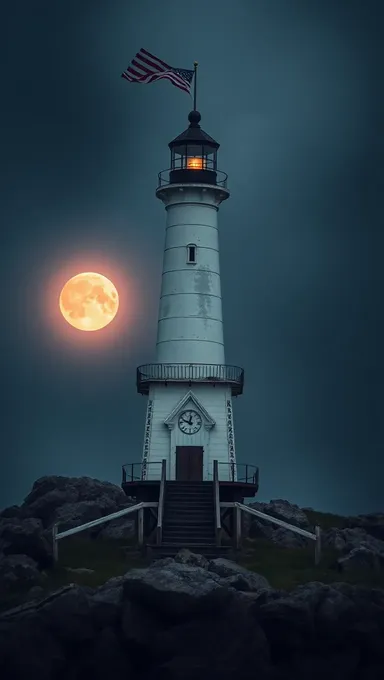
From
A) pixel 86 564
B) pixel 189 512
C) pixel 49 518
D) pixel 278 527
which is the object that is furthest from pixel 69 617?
pixel 49 518

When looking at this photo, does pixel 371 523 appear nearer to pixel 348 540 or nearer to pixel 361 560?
pixel 348 540

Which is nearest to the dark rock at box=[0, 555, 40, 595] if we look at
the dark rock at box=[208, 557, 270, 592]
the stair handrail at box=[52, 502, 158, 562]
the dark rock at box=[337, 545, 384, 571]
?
the stair handrail at box=[52, 502, 158, 562]

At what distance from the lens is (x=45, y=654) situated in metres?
49.7

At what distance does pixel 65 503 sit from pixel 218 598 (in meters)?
20.8

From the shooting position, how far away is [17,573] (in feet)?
182

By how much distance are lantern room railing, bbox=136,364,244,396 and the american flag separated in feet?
29.4

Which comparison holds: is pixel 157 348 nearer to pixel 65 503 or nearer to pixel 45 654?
pixel 65 503

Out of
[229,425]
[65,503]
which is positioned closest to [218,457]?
[229,425]

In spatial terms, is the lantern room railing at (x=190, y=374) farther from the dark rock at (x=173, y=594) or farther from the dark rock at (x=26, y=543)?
the dark rock at (x=173, y=594)

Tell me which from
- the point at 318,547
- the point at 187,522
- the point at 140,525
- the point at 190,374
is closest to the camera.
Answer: the point at 318,547

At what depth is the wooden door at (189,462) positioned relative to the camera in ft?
217

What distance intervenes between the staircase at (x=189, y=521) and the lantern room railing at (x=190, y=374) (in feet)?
12.4

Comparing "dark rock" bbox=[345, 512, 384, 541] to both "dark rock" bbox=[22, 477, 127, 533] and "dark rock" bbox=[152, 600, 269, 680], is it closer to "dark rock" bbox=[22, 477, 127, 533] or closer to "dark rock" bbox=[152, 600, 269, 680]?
"dark rock" bbox=[22, 477, 127, 533]

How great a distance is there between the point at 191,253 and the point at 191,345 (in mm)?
3110
